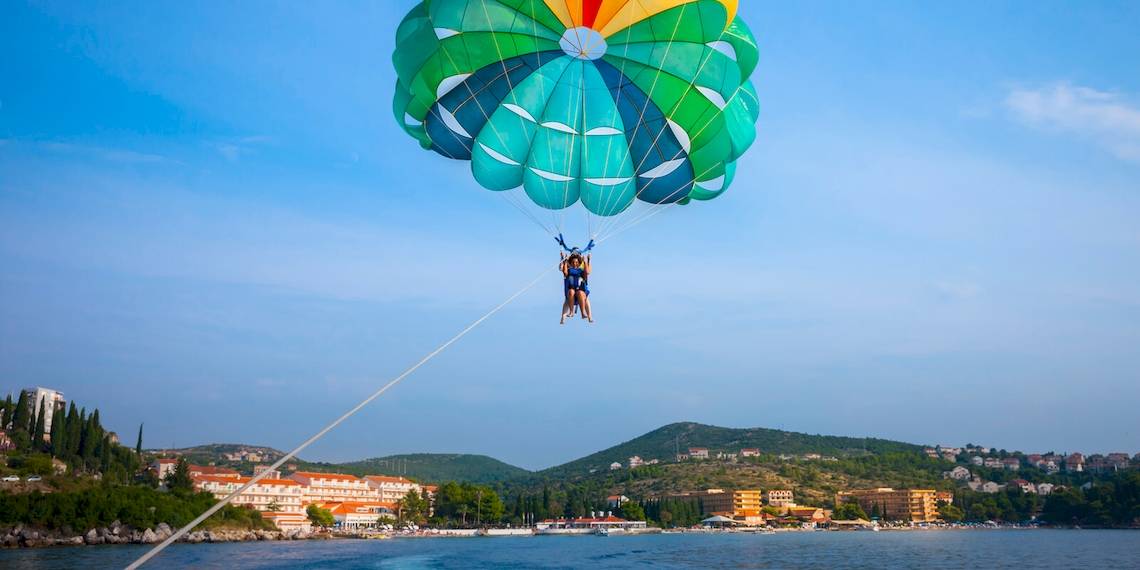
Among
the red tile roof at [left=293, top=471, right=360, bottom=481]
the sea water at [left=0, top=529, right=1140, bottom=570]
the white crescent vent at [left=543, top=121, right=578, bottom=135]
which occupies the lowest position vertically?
the sea water at [left=0, top=529, right=1140, bottom=570]

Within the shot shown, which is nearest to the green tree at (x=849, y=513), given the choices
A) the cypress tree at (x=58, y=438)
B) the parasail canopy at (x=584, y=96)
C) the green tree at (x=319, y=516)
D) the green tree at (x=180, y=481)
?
the green tree at (x=319, y=516)

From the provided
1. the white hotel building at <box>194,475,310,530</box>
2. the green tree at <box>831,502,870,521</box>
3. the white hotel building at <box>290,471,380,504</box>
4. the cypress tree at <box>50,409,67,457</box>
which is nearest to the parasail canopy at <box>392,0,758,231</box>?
the cypress tree at <box>50,409,67,457</box>

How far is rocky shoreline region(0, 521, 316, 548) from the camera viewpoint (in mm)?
46094

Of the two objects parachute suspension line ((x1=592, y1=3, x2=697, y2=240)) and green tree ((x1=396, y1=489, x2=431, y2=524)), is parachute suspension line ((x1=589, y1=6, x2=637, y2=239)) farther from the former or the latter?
green tree ((x1=396, y1=489, x2=431, y2=524))

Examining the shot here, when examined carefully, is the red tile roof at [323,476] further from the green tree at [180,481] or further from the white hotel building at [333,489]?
the green tree at [180,481]

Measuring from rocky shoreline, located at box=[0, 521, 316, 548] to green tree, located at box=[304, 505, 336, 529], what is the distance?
1431 centimetres

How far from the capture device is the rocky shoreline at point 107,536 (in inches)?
1815

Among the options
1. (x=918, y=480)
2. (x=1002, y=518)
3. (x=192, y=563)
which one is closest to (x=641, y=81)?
(x=192, y=563)

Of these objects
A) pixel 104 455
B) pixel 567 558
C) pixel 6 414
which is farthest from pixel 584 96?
pixel 6 414

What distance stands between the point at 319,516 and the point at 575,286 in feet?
237

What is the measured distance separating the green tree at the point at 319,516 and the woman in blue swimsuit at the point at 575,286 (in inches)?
2818

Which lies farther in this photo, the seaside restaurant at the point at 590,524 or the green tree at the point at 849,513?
the green tree at the point at 849,513

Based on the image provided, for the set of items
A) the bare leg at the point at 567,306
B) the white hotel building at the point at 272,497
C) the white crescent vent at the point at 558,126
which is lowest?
the white hotel building at the point at 272,497

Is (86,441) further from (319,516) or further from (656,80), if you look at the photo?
(656,80)
